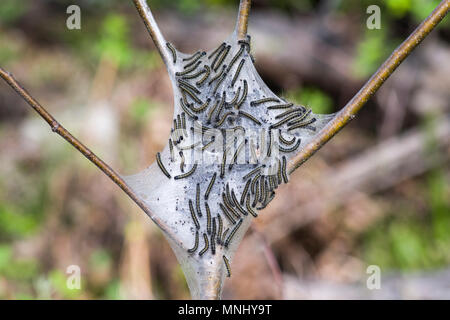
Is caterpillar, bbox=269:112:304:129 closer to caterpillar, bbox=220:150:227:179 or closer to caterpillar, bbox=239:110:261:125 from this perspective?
caterpillar, bbox=239:110:261:125

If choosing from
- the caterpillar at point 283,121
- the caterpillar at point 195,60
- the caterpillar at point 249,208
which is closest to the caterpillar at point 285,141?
the caterpillar at point 283,121

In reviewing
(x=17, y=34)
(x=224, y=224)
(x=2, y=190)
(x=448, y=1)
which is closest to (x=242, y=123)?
(x=224, y=224)

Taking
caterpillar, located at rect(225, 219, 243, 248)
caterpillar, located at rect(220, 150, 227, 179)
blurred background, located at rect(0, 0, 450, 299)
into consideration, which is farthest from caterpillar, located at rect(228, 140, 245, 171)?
blurred background, located at rect(0, 0, 450, 299)

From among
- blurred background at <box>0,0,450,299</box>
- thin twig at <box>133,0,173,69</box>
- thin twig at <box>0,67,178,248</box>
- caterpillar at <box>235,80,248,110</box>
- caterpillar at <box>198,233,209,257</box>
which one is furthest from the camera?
blurred background at <box>0,0,450,299</box>

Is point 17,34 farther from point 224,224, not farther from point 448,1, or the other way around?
point 448,1

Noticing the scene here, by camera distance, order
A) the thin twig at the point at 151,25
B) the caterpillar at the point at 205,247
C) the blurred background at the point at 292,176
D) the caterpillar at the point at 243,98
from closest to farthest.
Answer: the thin twig at the point at 151,25 → the caterpillar at the point at 205,247 → the caterpillar at the point at 243,98 → the blurred background at the point at 292,176

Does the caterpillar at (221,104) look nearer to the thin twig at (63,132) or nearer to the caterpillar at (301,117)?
the caterpillar at (301,117)
